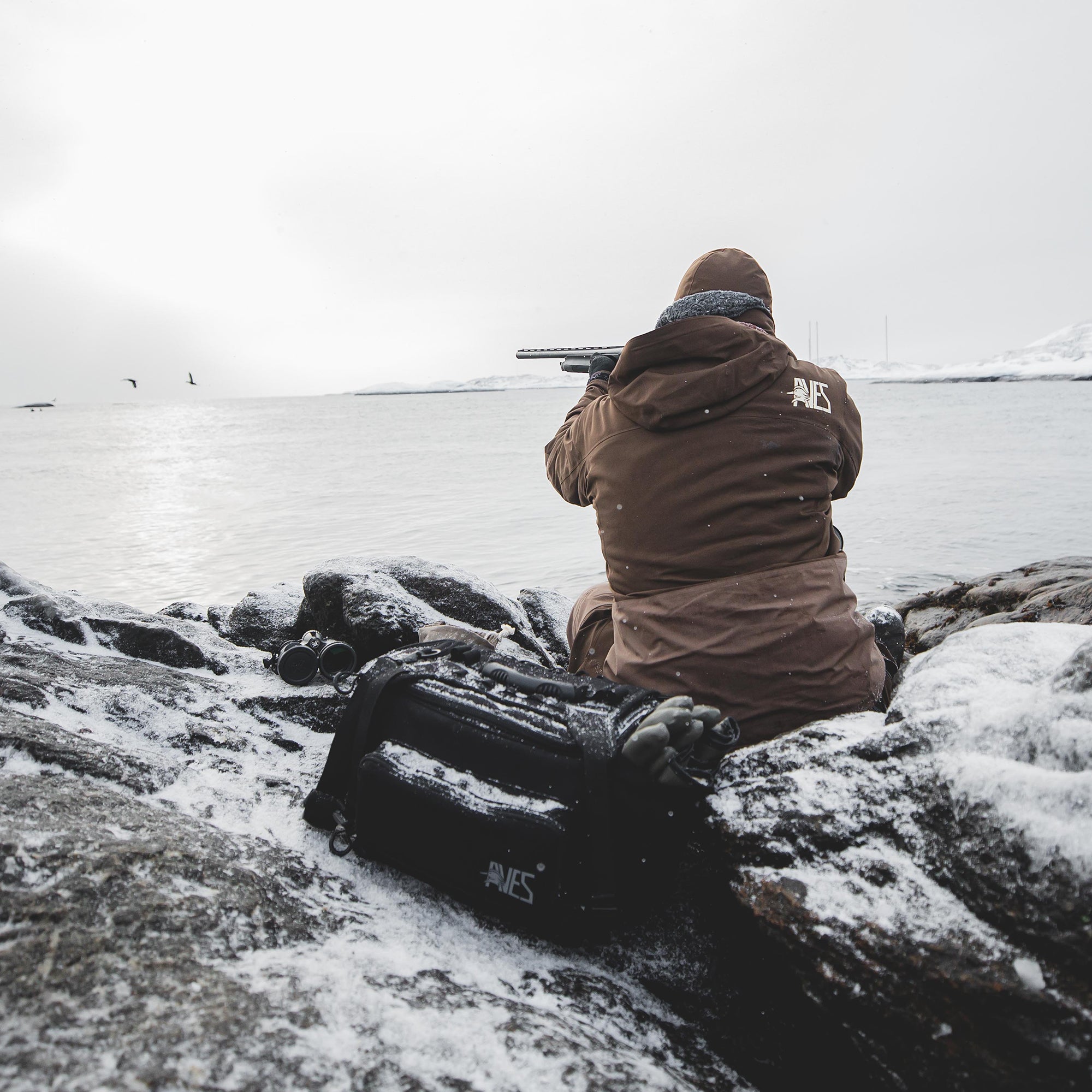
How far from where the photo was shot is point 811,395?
270 centimetres

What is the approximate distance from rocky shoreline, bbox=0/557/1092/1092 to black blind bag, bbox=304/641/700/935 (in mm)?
139

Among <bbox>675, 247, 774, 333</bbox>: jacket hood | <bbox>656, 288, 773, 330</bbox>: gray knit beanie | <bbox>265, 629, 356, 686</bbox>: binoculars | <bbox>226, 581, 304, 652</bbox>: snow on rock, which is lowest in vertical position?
<bbox>226, 581, 304, 652</bbox>: snow on rock

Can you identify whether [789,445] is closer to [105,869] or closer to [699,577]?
[699,577]

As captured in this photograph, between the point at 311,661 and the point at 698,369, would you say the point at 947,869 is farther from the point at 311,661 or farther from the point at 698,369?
the point at 311,661

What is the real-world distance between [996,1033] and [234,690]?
353cm

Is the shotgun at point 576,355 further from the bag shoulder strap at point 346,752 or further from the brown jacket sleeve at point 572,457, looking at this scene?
the bag shoulder strap at point 346,752

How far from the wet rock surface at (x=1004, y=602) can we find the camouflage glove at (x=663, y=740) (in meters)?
4.52

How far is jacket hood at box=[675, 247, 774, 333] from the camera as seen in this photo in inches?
119

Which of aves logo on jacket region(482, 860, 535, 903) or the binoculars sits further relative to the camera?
the binoculars

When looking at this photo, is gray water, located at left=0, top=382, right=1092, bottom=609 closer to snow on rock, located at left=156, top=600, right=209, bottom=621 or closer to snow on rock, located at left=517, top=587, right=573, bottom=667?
snow on rock, located at left=156, top=600, right=209, bottom=621

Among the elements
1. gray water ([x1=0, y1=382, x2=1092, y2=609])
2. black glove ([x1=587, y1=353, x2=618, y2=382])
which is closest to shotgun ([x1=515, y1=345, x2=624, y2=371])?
black glove ([x1=587, y1=353, x2=618, y2=382])

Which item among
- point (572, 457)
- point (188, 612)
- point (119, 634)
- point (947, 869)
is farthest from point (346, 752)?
point (188, 612)

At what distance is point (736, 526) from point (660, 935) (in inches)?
55.2

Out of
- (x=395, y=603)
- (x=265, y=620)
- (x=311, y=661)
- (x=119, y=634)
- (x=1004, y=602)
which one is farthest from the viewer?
(x=1004, y=602)
